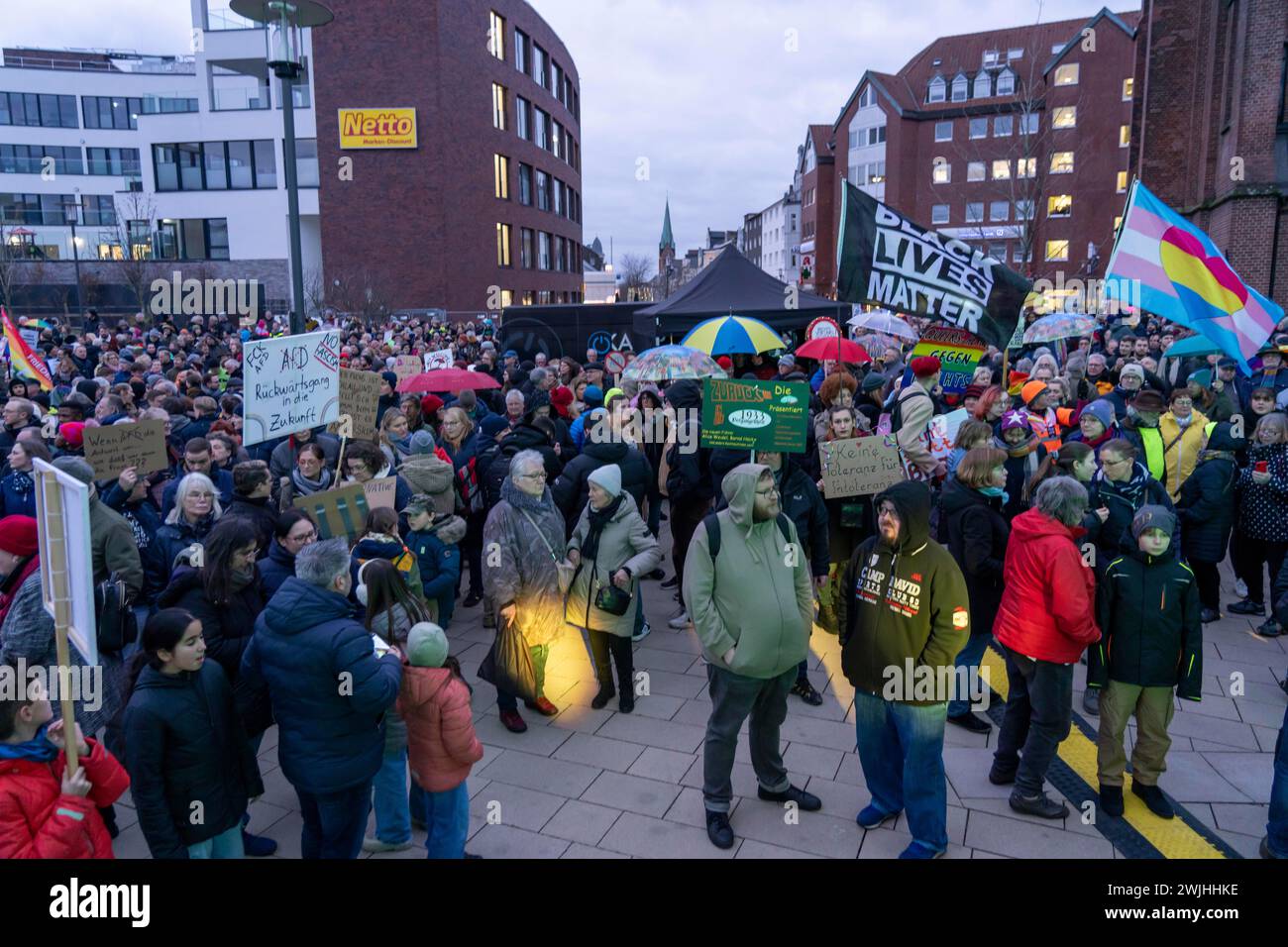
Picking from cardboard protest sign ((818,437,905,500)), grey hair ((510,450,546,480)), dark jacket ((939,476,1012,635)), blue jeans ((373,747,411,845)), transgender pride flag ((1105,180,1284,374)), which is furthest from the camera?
transgender pride flag ((1105,180,1284,374))

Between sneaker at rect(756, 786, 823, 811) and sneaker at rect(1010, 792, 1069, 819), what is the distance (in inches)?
42.6

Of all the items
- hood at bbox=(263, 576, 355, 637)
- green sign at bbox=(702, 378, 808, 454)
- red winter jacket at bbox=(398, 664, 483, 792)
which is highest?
green sign at bbox=(702, 378, 808, 454)

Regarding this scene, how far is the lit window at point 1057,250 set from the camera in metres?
54.8

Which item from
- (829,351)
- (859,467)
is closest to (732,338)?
(829,351)

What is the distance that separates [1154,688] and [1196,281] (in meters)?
4.15

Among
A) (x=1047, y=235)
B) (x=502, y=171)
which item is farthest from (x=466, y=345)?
(x=1047, y=235)

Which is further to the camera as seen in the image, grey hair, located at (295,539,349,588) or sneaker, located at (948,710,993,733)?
sneaker, located at (948,710,993,733)

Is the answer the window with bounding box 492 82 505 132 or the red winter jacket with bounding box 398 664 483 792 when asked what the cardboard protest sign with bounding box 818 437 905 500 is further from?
the window with bounding box 492 82 505 132

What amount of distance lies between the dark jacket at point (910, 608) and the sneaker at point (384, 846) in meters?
2.56

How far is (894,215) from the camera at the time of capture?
766cm

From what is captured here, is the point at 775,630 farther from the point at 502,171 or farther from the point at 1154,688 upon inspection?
the point at 502,171

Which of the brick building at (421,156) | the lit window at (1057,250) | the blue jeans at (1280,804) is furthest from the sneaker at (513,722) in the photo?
the lit window at (1057,250)

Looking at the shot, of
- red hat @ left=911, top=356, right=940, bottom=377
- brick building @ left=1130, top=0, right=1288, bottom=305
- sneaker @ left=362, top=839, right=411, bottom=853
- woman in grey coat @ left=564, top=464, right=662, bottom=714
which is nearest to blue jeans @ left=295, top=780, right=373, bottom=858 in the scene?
sneaker @ left=362, top=839, right=411, bottom=853

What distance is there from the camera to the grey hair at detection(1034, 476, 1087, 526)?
15.1ft
